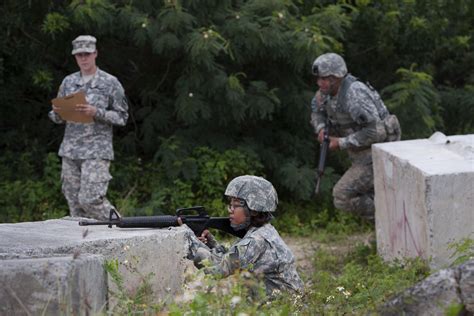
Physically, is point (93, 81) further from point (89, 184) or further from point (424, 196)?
point (424, 196)

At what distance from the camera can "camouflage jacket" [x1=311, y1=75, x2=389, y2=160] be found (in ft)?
30.6

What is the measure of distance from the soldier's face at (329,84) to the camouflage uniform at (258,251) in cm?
326

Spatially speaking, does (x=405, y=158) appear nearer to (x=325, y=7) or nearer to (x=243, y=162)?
(x=243, y=162)

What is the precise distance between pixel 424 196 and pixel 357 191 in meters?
2.11

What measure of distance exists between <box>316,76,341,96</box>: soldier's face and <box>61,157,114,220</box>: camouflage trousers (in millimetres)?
1947

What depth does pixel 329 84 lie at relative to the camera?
31.0ft

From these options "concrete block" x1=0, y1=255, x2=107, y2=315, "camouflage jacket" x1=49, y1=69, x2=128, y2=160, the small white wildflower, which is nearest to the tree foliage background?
"camouflage jacket" x1=49, y1=69, x2=128, y2=160

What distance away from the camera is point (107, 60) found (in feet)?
38.7

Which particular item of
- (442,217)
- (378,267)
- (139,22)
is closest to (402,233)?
(378,267)

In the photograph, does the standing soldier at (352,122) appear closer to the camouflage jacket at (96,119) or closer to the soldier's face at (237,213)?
the camouflage jacket at (96,119)

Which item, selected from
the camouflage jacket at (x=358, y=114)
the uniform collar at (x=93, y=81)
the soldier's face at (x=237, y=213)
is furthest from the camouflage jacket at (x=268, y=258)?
the uniform collar at (x=93, y=81)

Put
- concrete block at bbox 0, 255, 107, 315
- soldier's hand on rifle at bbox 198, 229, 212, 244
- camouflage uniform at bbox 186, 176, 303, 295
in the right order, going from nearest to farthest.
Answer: concrete block at bbox 0, 255, 107, 315 → camouflage uniform at bbox 186, 176, 303, 295 → soldier's hand on rifle at bbox 198, 229, 212, 244

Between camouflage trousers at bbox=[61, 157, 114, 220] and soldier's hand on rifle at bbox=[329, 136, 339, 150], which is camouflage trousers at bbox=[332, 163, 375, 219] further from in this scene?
camouflage trousers at bbox=[61, 157, 114, 220]

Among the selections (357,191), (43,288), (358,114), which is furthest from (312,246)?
(43,288)
